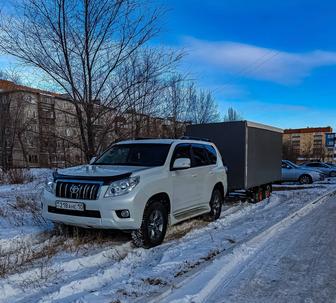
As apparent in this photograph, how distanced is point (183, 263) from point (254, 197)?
896 centimetres

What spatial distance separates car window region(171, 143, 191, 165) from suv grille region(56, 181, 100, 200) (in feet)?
6.28

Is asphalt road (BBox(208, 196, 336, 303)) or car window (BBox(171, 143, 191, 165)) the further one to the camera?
car window (BBox(171, 143, 191, 165))

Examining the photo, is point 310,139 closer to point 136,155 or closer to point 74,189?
point 136,155

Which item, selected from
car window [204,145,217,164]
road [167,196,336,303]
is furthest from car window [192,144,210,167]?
road [167,196,336,303]

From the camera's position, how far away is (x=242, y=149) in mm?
13281

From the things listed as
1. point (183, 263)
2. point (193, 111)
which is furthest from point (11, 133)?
point (183, 263)

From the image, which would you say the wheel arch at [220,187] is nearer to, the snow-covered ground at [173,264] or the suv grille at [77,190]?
the snow-covered ground at [173,264]

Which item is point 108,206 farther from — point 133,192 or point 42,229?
point 42,229

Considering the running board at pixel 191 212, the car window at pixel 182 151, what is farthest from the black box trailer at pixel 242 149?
the car window at pixel 182 151

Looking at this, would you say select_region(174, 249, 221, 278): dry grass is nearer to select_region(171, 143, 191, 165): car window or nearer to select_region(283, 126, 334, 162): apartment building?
select_region(171, 143, 191, 165): car window

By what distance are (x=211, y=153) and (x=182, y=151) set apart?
1639 mm

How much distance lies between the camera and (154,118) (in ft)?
61.0

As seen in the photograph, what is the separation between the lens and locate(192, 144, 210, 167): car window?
30.2 ft

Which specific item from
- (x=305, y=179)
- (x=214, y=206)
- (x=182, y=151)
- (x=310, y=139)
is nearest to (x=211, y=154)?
(x=214, y=206)
